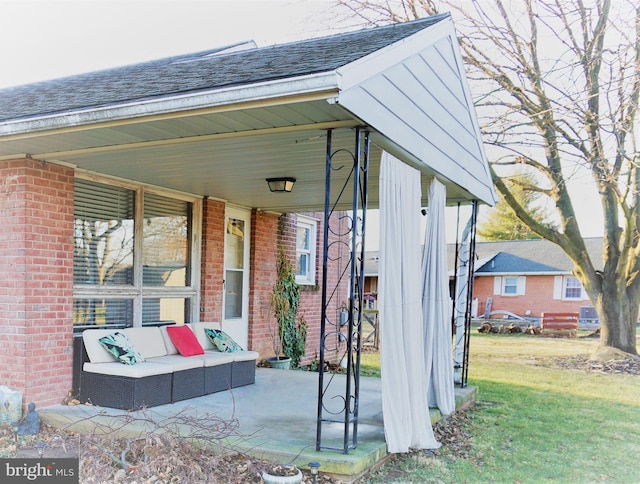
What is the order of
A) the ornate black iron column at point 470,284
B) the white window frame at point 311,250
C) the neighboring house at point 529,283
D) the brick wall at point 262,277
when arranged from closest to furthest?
the ornate black iron column at point 470,284 → the brick wall at point 262,277 → the white window frame at point 311,250 → the neighboring house at point 529,283

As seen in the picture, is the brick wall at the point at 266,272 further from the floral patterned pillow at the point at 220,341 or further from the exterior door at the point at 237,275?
the floral patterned pillow at the point at 220,341

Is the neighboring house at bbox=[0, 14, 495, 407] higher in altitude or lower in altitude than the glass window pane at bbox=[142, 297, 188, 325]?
higher

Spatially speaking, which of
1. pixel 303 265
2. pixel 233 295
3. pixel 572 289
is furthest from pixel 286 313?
pixel 572 289

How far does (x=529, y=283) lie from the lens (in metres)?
28.3

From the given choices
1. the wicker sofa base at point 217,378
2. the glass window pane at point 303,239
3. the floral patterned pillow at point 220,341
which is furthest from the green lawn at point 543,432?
the floral patterned pillow at point 220,341

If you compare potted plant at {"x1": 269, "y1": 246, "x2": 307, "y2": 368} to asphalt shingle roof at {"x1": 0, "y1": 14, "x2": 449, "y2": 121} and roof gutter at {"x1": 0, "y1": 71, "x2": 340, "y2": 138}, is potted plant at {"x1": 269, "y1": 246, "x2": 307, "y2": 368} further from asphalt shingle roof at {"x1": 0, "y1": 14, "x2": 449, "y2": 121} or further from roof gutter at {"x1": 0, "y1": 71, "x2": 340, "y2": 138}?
roof gutter at {"x1": 0, "y1": 71, "x2": 340, "y2": 138}

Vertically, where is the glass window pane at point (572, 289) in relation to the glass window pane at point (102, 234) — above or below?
below

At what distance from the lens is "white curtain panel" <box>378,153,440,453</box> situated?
448 cm

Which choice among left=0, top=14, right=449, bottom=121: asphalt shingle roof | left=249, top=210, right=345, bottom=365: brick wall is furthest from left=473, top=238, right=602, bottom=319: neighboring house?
left=0, top=14, right=449, bottom=121: asphalt shingle roof

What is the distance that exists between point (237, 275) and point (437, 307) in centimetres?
442

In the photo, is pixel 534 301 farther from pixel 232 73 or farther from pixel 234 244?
pixel 232 73

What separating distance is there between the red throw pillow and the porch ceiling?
189cm

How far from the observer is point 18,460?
444 cm

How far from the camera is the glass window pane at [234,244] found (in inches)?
359
